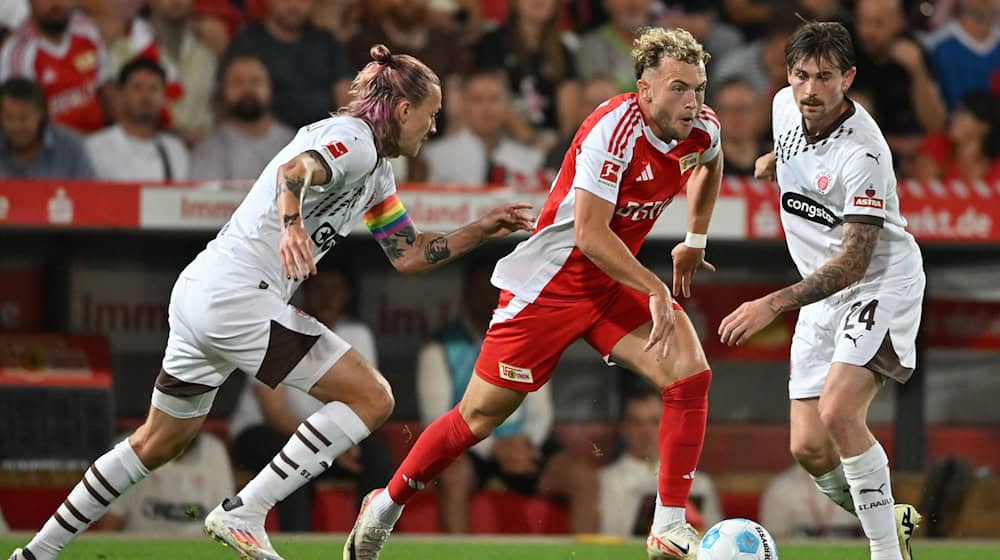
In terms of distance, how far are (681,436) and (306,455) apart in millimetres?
1466

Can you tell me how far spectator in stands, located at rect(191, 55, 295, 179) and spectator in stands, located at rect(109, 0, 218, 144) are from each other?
0.18 metres

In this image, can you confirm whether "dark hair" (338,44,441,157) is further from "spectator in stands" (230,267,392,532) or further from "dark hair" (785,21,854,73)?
"spectator in stands" (230,267,392,532)

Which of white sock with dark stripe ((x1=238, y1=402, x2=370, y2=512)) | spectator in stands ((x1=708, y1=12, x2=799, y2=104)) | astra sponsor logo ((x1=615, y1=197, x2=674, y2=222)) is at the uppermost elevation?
spectator in stands ((x1=708, y1=12, x2=799, y2=104))

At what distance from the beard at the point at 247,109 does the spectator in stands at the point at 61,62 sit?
0.84 metres

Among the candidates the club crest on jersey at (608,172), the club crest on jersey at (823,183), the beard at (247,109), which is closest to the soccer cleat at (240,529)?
the club crest on jersey at (608,172)

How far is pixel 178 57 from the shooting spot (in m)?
9.96

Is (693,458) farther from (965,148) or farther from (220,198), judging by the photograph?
(965,148)

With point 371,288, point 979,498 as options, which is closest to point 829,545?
point 979,498

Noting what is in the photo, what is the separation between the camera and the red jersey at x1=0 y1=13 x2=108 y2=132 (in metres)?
9.40

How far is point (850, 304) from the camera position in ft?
19.3

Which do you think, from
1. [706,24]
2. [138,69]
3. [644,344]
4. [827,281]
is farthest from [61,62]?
[827,281]

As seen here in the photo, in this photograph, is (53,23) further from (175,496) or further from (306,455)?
(306,455)

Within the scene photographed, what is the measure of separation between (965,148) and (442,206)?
4.01 meters

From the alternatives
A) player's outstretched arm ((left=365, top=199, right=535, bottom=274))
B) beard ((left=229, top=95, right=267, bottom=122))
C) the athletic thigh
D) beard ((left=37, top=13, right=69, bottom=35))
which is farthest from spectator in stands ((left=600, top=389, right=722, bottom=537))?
beard ((left=37, top=13, right=69, bottom=35))
